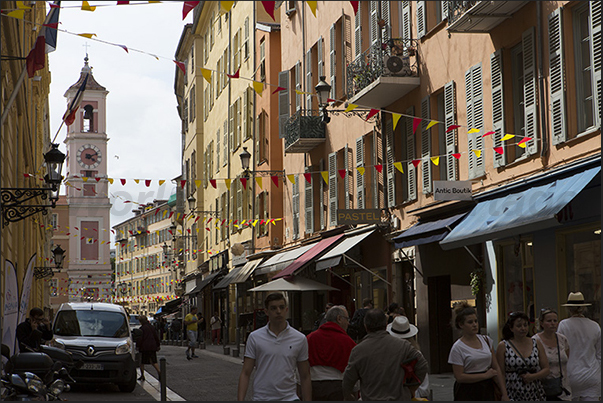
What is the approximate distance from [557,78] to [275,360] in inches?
342

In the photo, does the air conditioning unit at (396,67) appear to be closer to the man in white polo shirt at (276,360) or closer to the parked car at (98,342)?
the parked car at (98,342)

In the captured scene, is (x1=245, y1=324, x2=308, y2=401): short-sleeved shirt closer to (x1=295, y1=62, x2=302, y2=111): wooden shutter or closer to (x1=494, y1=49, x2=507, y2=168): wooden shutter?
(x1=494, y1=49, x2=507, y2=168): wooden shutter

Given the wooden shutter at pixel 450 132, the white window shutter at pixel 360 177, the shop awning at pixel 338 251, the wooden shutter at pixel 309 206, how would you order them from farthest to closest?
1. the wooden shutter at pixel 309 206
2. the white window shutter at pixel 360 177
3. the shop awning at pixel 338 251
4. the wooden shutter at pixel 450 132

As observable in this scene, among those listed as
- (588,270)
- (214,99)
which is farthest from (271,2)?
(214,99)

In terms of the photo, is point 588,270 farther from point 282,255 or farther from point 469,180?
point 282,255

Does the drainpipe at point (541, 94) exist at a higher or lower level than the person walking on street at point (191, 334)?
higher

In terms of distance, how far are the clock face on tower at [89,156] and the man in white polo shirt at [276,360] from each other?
100 m

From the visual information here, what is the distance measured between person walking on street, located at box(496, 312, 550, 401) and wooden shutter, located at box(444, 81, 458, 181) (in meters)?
10.3

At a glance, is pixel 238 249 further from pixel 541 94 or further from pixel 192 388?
pixel 541 94

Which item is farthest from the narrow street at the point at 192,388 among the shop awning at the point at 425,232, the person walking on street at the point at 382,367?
the person walking on street at the point at 382,367

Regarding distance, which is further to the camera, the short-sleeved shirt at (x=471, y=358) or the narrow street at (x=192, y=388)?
the narrow street at (x=192, y=388)

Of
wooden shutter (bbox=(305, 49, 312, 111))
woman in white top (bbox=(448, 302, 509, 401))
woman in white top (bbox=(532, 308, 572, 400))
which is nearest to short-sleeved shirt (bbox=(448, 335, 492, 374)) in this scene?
woman in white top (bbox=(448, 302, 509, 401))

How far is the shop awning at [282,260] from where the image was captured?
2842cm

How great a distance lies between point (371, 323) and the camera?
7.63 m
